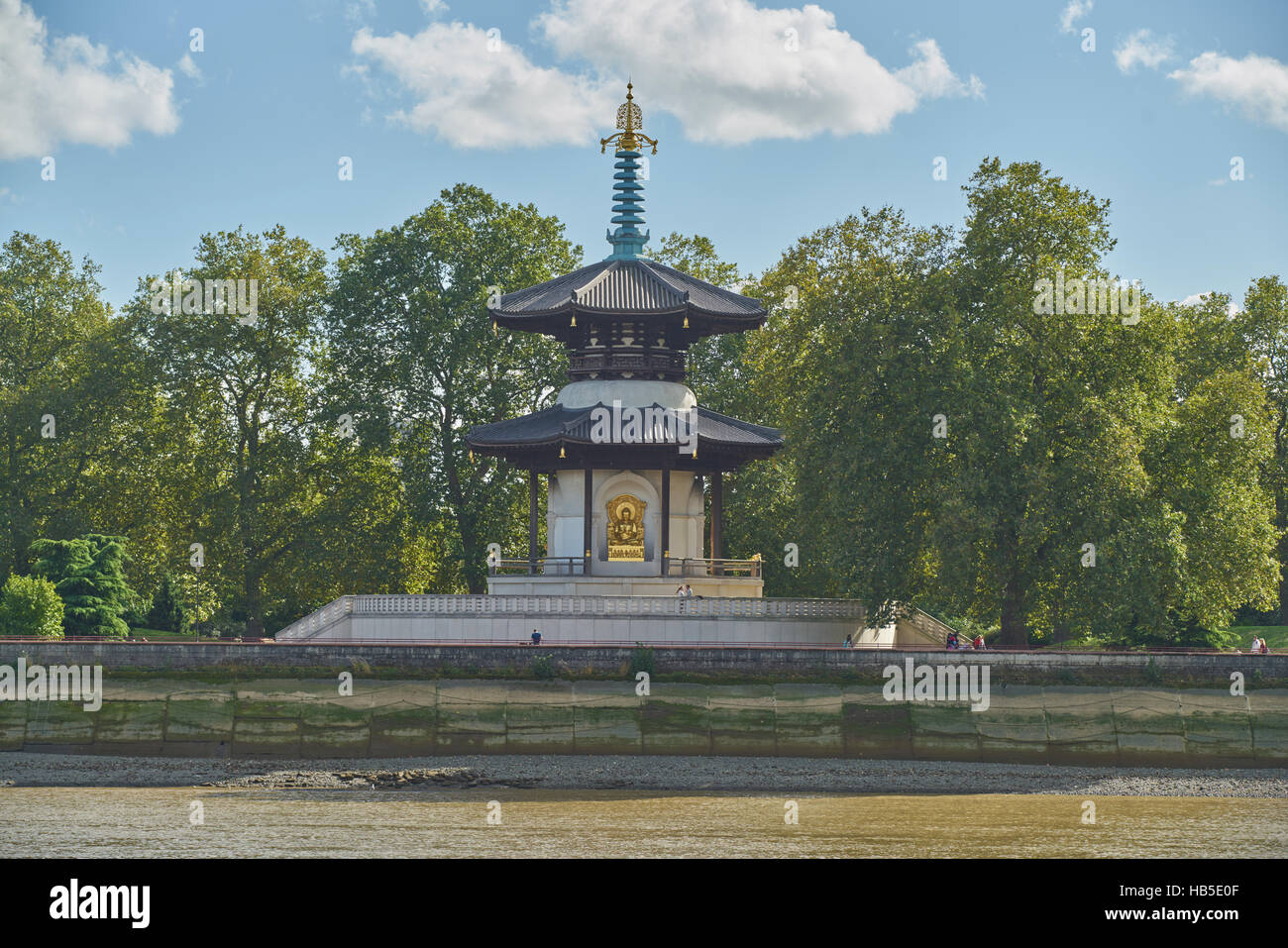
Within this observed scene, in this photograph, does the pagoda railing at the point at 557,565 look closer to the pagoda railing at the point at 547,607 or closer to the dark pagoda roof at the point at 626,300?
the pagoda railing at the point at 547,607

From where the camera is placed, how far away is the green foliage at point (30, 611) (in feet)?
164

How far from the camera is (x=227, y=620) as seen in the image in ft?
237

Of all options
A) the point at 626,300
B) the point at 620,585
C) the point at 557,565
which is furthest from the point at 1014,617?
the point at 626,300

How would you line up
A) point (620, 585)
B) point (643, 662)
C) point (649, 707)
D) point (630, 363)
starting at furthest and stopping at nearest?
point (630, 363) → point (620, 585) → point (643, 662) → point (649, 707)

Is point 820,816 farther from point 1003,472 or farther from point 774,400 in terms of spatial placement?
point 774,400

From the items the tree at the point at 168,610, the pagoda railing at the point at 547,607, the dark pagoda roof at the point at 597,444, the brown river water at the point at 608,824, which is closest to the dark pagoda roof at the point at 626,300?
the dark pagoda roof at the point at 597,444

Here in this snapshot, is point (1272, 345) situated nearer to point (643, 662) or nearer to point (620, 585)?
point (620, 585)

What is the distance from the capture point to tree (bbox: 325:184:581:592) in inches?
2474

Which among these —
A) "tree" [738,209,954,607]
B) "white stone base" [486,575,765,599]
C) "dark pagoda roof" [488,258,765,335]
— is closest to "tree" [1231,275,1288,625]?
"tree" [738,209,954,607]

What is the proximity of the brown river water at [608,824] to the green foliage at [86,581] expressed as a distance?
56.6ft

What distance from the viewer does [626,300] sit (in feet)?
177

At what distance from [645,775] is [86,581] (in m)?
24.7

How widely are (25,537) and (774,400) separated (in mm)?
30146

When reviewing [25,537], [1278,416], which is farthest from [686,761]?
[1278,416]
